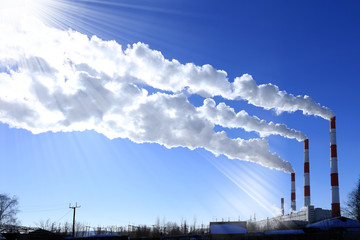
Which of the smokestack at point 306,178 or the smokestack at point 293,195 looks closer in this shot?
the smokestack at point 306,178

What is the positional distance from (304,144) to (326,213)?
1252 centimetres

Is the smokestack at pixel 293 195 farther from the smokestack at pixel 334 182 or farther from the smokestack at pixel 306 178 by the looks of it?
the smokestack at pixel 334 182

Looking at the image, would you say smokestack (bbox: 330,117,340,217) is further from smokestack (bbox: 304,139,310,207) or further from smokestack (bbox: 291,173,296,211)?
smokestack (bbox: 291,173,296,211)

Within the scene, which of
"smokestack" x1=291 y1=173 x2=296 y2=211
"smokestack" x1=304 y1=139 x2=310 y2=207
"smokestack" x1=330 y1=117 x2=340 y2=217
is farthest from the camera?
"smokestack" x1=291 y1=173 x2=296 y2=211

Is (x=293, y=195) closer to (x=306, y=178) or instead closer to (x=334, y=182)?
(x=306, y=178)

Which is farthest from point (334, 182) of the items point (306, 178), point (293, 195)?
point (293, 195)

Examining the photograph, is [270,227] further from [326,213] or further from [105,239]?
[105,239]

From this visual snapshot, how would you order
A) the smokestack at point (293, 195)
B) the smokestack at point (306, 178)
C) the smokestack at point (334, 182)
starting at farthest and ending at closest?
the smokestack at point (293, 195)
the smokestack at point (306, 178)
the smokestack at point (334, 182)

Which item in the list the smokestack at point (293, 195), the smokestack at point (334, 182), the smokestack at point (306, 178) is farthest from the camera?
the smokestack at point (293, 195)

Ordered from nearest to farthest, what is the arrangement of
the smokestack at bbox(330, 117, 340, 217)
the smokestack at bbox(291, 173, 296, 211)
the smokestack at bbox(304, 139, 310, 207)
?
the smokestack at bbox(330, 117, 340, 217) < the smokestack at bbox(304, 139, 310, 207) < the smokestack at bbox(291, 173, 296, 211)

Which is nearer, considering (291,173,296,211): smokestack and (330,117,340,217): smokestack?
(330,117,340,217): smokestack

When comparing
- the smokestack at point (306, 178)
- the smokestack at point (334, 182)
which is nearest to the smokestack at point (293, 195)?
the smokestack at point (306, 178)

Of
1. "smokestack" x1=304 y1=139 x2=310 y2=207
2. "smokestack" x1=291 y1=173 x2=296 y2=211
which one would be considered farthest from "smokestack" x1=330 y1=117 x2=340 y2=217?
"smokestack" x1=291 y1=173 x2=296 y2=211

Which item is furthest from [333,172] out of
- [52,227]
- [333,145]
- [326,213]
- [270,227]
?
[52,227]
